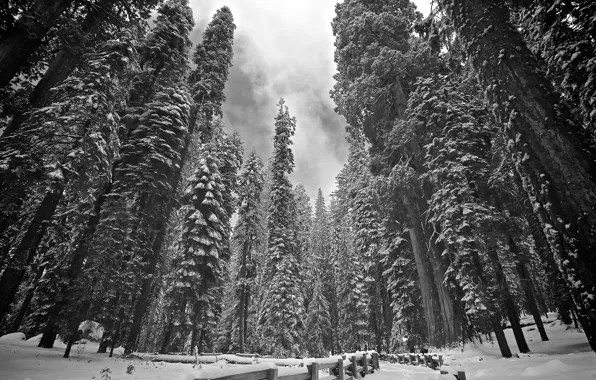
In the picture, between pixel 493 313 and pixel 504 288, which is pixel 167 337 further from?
pixel 504 288

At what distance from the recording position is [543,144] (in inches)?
179

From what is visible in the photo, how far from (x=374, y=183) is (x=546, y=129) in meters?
11.0

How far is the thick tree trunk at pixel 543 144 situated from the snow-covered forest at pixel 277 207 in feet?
0.08

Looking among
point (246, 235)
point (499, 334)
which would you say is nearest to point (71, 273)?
point (246, 235)

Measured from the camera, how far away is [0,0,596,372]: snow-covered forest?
16.3 ft

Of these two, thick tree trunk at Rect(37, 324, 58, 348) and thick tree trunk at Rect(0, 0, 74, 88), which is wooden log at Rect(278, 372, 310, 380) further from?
thick tree trunk at Rect(37, 324, 58, 348)

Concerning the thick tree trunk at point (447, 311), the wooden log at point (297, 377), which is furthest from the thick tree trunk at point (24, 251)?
the thick tree trunk at point (447, 311)

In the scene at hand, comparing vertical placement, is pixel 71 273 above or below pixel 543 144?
below

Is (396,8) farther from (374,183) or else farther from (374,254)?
(374,254)

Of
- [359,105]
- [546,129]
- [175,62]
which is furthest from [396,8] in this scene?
[546,129]

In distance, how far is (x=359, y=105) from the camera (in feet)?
57.7

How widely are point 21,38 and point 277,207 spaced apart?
21.7m

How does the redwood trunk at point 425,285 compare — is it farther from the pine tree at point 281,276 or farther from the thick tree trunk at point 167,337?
the thick tree trunk at point 167,337

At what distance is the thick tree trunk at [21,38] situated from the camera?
6.20 meters
